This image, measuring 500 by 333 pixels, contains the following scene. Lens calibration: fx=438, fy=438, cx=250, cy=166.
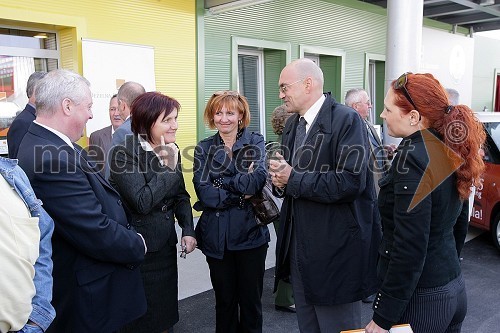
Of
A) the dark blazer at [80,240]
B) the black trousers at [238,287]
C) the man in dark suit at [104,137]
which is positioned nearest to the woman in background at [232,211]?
the black trousers at [238,287]

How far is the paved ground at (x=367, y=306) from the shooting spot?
4.00 meters

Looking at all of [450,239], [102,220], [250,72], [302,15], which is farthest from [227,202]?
[302,15]

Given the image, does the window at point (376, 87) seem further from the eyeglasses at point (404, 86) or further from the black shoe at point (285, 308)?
the eyeglasses at point (404, 86)

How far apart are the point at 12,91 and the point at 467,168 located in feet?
17.5

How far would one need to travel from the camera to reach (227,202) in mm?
3037

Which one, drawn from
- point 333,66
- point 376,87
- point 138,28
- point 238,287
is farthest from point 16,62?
point 376,87

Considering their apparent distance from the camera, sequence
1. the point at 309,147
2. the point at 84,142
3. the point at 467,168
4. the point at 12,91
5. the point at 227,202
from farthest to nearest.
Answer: the point at 84,142
the point at 12,91
the point at 227,202
the point at 309,147
the point at 467,168

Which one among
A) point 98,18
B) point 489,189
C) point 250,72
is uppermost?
point 98,18

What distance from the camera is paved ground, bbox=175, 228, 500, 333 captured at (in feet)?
13.1

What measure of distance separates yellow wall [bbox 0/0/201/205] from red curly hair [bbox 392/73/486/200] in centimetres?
475

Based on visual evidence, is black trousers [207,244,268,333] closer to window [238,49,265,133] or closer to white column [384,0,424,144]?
white column [384,0,424,144]

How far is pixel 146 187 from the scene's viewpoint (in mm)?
2738

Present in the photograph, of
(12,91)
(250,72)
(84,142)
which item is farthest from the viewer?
(250,72)

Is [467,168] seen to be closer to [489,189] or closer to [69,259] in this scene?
[69,259]
